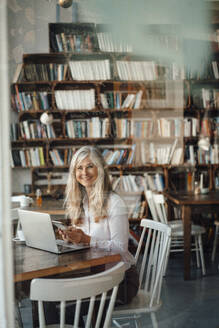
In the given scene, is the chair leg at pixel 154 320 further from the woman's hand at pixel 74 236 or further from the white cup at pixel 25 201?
the white cup at pixel 25 201

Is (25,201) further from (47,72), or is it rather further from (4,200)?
(47,72)

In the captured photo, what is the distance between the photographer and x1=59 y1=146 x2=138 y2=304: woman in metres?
1.73

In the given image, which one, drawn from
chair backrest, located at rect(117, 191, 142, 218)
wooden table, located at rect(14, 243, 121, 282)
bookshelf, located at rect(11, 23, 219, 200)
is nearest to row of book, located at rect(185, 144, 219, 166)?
bookshelf, located at rect(11, 23, 219, 200)

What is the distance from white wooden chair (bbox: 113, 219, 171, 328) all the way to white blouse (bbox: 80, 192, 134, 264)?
11cm

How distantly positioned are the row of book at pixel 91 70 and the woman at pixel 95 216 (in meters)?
0.47

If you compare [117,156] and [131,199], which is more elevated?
[117,156]

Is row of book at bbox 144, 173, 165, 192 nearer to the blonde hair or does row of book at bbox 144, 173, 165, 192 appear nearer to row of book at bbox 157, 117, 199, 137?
row of book at bbox 157, 117, 199, 137

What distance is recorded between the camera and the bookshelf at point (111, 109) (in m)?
1.93

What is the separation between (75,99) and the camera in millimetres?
2025

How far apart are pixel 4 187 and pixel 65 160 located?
492 mm

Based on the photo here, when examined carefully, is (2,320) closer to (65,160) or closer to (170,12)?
(65,160)

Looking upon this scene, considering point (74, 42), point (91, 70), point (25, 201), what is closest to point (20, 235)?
point (25, 201)

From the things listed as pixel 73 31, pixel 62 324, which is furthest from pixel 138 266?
pixel 73 31

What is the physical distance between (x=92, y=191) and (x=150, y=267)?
497 millimetres
